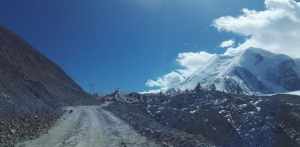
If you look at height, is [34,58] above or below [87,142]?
above

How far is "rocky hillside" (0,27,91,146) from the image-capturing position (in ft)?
101

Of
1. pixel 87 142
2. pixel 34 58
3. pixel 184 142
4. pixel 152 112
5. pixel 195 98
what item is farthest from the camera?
pixel 195 98

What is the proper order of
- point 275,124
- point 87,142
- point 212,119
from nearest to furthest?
point 87,142, point 212,119, point 275,124

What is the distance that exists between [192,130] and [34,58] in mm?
65960

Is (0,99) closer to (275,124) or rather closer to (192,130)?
(192,130)

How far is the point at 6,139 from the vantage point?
2306cm

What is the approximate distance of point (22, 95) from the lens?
61.5 meters

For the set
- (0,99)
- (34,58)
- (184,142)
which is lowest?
(184,142)

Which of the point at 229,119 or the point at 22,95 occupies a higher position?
the point at 22,95

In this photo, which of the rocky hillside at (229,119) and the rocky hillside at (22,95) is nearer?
the rocky hillside at (22,95)

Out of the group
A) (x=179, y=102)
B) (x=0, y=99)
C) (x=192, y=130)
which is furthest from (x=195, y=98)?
(x=0, y=99)

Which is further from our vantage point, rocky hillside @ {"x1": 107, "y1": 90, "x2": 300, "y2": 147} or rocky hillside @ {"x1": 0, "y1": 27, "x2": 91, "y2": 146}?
rocky hillside @ {"x1": 107, "y1": 90, "x2": 300, "y2": 147}

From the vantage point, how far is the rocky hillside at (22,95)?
3088 centimetres

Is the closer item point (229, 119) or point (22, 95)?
point (22, 95)
